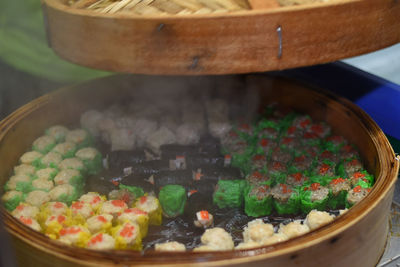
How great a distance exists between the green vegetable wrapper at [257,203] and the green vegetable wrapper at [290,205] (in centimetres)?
5

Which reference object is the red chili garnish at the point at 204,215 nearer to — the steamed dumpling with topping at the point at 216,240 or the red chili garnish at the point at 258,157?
the steamed dumpling with topping at the point at 216,240

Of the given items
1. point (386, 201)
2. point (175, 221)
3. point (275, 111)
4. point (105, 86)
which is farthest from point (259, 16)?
point (105, 86)

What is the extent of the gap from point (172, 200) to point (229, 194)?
13.4 inches

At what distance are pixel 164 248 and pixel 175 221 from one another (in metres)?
0.43

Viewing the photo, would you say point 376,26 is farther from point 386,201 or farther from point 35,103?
point 35,103

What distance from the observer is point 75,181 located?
2.78 m

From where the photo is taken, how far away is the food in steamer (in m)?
2.35

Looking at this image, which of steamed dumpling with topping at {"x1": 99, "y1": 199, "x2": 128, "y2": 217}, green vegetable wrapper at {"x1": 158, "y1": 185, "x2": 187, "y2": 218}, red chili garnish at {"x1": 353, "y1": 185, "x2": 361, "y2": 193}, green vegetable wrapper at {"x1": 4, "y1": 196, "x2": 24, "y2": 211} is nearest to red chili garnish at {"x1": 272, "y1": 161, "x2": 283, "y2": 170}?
red chili garnish at {"x1": 353, "y1": 185, "x2": 361, "y2": 193}

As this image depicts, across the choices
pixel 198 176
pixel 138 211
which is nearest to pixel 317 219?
pixel 198 176

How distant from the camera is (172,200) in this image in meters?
2.56

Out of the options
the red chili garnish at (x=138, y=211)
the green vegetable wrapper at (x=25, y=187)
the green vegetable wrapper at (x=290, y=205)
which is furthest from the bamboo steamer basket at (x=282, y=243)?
the red chili garnish at (x=138, y=211)

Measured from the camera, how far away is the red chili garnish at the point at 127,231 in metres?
2.25

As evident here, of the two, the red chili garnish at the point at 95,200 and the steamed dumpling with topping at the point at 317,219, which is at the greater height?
the red chili garnish at the point at 95,200

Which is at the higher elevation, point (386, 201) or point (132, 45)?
point (132, 45)
